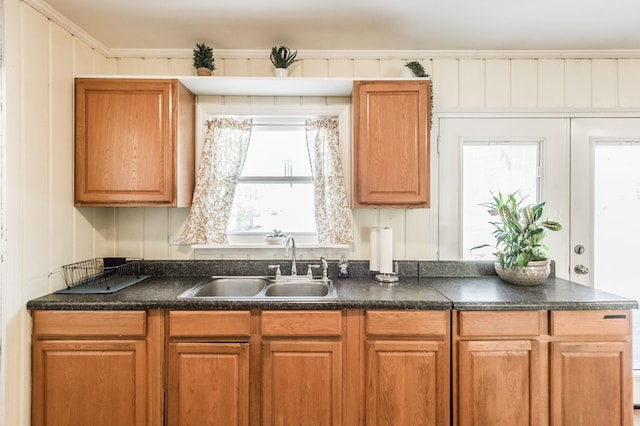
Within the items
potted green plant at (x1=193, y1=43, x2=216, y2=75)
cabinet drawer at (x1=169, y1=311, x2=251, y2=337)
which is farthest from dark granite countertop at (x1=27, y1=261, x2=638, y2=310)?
potted green plant at (x1=193, y1=43, x2=216, y2=75)

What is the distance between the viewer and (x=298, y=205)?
2381 millimetres

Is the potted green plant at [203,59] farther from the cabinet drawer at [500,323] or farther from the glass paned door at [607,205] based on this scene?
the glass paned door at [607,205]

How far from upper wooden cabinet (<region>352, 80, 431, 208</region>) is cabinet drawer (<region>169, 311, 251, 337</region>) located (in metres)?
1.04

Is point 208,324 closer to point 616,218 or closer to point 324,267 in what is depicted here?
point 324,267

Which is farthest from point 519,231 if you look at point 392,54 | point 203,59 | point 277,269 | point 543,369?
point 203,59

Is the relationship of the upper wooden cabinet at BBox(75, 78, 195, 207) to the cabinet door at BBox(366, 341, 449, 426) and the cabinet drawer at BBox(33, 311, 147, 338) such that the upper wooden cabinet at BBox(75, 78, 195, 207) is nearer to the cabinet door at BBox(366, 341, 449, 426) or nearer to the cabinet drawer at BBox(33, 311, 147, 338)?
the cabinet drawer at BBox(33, 311, 147, 338)

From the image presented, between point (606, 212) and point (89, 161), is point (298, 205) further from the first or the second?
point (606, 212)

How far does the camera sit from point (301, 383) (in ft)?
5.44

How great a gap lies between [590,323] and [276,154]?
6.81 ft

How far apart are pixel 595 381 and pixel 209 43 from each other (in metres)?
2.94

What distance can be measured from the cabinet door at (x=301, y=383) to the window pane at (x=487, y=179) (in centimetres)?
127

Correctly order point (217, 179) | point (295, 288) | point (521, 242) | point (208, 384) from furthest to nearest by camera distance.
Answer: point (217, 179) → point (295, 288) → point (521, 242) → point (208, 384)

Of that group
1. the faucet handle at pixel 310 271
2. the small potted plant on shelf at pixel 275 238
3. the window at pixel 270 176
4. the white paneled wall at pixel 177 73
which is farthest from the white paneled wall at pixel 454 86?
the faucet handle at pixel 310 271

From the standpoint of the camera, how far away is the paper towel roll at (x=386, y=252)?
6.95 feet
